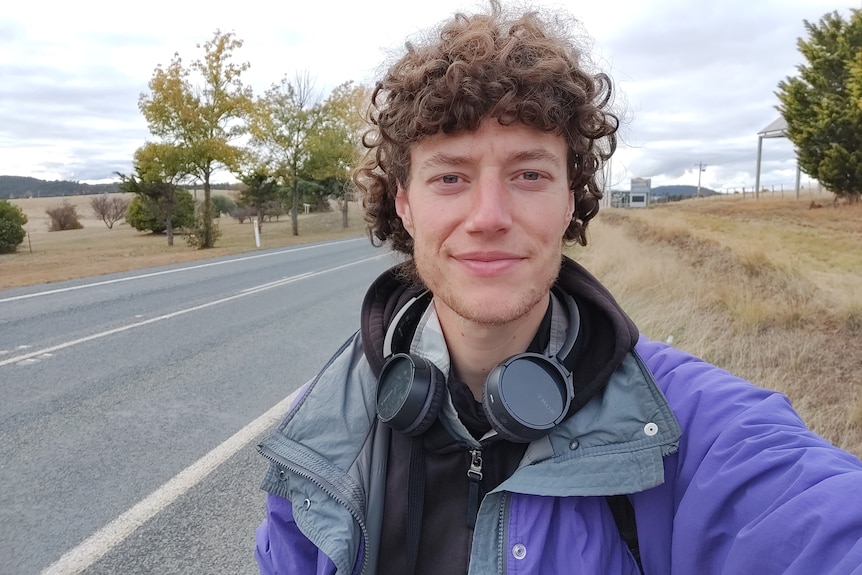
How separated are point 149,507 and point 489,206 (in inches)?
104

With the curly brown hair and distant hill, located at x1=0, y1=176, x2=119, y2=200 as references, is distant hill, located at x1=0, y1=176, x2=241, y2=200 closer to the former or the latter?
distant hill, located at x1=0, y1=176, x2=119, y2=200

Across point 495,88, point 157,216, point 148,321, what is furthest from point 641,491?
point 157,216

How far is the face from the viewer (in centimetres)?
169

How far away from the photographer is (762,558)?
114 cm

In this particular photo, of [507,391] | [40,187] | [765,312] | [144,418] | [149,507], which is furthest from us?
[40,187]

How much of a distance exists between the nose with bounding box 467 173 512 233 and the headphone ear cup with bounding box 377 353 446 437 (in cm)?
41

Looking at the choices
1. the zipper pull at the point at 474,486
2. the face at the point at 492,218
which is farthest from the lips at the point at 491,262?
the zipper pull at the point at 474,486

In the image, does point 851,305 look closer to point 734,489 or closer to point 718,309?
point 718,309

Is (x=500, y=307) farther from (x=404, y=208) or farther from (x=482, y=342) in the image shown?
(x=404, y=208)

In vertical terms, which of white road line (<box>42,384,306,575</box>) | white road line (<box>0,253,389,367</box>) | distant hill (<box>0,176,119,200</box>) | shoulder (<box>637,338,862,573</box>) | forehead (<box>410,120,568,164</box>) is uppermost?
distant hill (<box>0,176,119,200</box>)

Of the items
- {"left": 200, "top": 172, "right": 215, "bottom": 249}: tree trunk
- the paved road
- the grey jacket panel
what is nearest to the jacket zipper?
the grey jacket panel

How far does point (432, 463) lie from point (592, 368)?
50 centimetres

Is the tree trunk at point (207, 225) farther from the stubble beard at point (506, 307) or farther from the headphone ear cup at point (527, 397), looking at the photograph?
the headphone ear cup at point (527, 397)

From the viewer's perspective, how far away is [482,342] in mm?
1822
